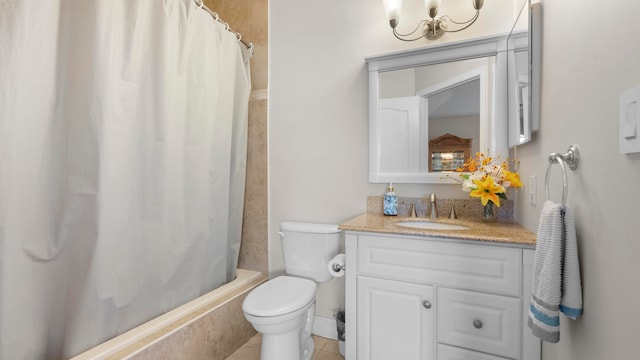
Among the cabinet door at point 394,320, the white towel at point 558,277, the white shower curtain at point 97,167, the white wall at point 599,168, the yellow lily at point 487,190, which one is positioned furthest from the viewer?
the yellow lily at point 487,190

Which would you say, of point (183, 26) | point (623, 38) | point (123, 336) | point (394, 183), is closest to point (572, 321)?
point (623, 38)

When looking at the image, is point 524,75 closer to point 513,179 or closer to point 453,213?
point 513,179

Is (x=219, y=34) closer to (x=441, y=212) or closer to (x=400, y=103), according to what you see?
(x=400, y=103)

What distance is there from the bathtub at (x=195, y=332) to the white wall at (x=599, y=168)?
154 centimetres

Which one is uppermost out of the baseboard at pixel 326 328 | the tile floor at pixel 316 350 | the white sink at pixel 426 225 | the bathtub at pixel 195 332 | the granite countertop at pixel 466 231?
the granite countertop at pixel 466 231

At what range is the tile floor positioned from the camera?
5.83 feet

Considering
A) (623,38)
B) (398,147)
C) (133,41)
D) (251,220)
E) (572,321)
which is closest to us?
(623,38)

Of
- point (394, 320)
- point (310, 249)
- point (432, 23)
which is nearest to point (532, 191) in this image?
point (394, 320)

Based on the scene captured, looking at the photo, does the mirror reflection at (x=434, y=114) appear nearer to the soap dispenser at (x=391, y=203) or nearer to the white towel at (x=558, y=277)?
the soap dispenser at (x=391, y=203)

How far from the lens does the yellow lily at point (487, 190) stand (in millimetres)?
1390

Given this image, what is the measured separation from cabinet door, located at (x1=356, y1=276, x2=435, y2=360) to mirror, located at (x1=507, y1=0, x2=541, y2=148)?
0.82 meters

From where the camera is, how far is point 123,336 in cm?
127

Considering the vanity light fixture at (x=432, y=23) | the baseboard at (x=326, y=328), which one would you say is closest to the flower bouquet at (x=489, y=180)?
the vanity light fixture at (x=432, y=23)

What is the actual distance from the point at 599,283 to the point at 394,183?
1130mm
